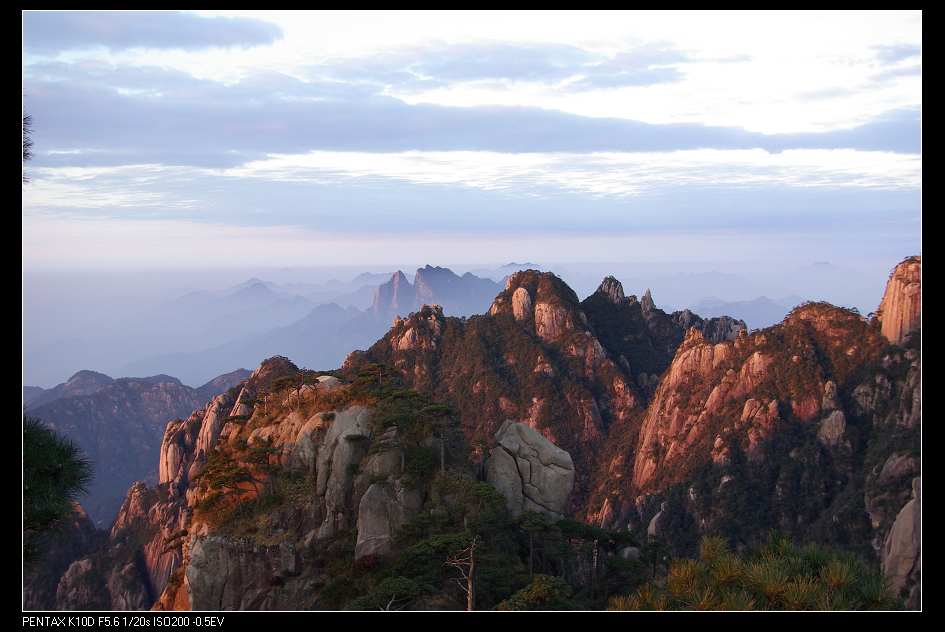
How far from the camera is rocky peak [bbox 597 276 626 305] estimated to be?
328ft

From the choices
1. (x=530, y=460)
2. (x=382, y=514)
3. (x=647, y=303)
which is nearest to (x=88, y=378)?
(x=647, y=303)

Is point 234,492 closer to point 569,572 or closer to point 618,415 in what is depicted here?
point 569,572

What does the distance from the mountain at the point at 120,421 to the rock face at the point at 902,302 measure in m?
118

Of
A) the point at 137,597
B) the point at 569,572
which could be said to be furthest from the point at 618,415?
the point at 569,572

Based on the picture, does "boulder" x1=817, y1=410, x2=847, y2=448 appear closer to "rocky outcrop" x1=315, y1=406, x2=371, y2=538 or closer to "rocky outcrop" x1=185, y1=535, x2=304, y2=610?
"rocky outcrop" x1=315, y1=406, x2=371, y2=538

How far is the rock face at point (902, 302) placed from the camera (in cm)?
5962

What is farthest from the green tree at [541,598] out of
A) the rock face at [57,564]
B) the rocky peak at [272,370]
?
the rocky peak at [272,370]

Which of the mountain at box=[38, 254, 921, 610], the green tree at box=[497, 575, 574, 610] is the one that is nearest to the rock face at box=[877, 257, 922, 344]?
the mountain at box=[38, 254, 921, 610]

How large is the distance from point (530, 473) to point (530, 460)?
570 mm

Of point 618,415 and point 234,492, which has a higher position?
point 234,492

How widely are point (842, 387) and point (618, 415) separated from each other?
2891 centimetres

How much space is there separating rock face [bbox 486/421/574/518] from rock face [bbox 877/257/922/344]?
5009 cm

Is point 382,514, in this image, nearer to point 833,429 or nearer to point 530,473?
point 530,473
